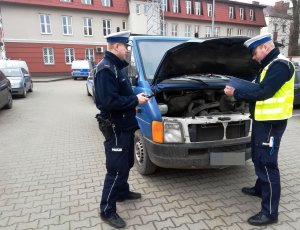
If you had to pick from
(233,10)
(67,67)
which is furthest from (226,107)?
(233,10)

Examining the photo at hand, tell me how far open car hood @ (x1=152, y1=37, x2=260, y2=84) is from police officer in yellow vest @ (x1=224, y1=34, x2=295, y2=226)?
769 millimetres

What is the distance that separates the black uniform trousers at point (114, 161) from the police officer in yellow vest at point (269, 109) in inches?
50.5

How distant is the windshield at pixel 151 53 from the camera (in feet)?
13.9

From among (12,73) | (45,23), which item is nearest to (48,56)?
(45,23)

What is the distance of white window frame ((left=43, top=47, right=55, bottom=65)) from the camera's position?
29469 millimetres

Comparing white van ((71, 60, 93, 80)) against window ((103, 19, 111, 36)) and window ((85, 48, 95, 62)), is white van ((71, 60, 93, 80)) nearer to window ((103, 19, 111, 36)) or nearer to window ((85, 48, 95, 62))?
window ((85, 48, 95, 62))

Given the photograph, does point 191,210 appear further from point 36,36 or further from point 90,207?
point 36,36

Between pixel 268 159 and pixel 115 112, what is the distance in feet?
5.63

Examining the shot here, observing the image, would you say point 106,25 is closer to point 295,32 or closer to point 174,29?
point 174,29

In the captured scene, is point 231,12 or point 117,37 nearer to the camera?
point 117,37

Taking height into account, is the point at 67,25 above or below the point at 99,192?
above

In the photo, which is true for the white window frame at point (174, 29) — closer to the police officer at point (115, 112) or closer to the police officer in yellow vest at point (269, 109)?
the police officer in yellow vest at point (269, 109)

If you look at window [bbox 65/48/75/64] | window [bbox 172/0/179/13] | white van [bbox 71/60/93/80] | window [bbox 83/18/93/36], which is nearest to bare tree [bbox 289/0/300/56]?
window [bbox 172/0/179/13]

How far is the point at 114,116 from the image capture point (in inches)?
113
